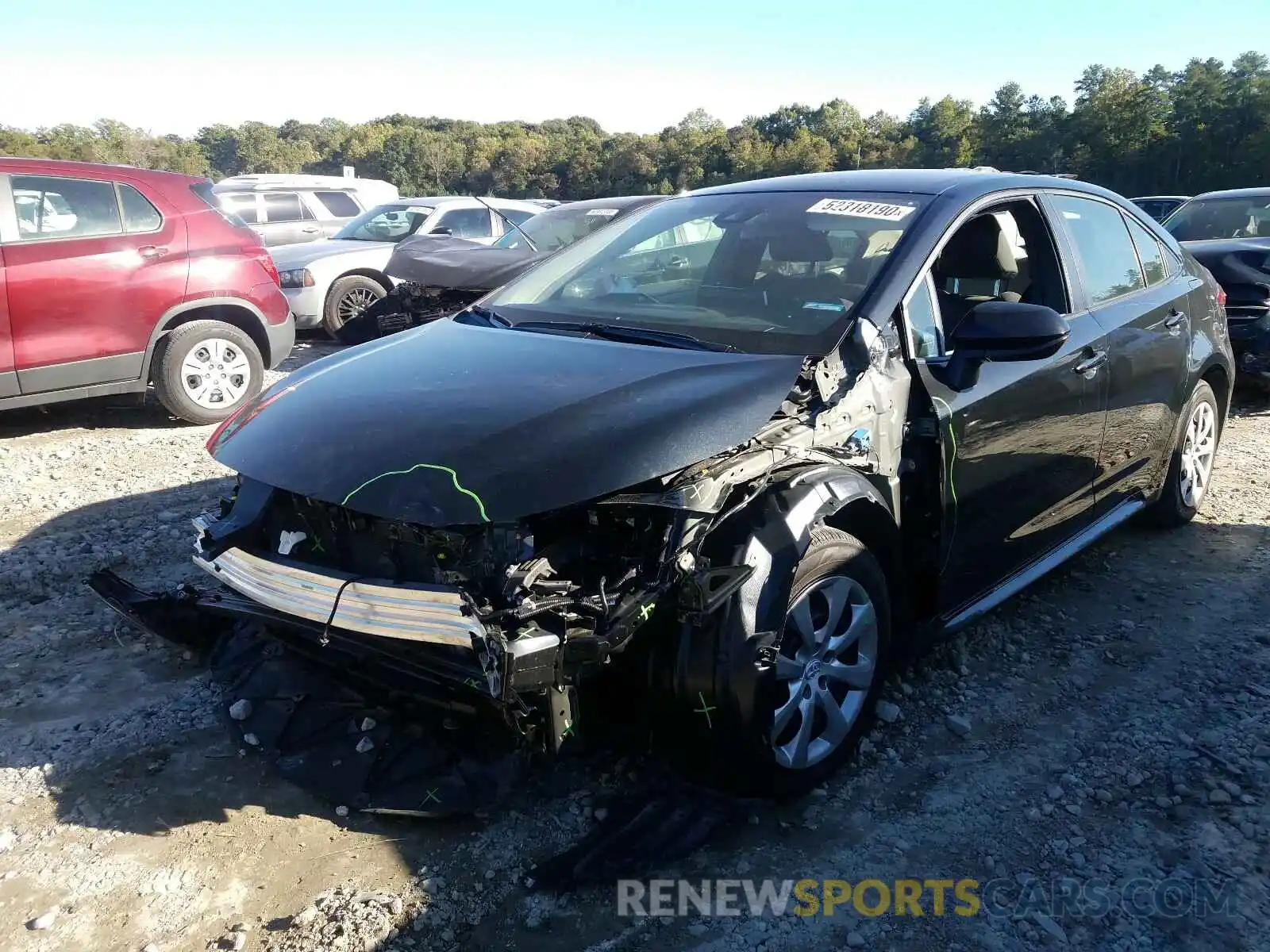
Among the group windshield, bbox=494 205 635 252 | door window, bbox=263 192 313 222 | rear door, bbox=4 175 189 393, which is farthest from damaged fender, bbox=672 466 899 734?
door window, bbox=263 192 313 222

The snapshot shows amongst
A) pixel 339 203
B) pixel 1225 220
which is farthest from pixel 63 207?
pixel 1225 220

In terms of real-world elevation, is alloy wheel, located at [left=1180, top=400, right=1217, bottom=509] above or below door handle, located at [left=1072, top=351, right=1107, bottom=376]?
Result: below

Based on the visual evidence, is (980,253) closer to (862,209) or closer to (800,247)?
(862,209)

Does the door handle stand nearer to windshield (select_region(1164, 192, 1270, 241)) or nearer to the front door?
the front door

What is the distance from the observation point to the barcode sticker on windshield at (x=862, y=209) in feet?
10.8

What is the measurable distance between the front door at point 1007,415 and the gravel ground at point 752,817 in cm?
48

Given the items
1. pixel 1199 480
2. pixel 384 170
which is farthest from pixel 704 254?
pixel 384 170

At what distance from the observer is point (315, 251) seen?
10578 mm

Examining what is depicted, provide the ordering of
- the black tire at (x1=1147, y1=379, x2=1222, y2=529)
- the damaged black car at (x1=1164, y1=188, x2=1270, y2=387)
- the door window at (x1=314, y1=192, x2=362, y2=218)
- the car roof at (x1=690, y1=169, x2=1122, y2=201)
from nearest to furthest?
the car roof at (x1=690, y1=169, x2=1122, y2=201), the black tire at (x1=1147, y1=379, x2=1222, y2=529), the damaged black car at (x1=1164, y1=188, x2=1270, y2=387), the door window at (x1=314, y1=192, x2=362, y2=218)

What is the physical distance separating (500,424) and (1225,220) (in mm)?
9269

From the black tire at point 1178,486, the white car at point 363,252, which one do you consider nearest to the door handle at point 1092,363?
the black tire at point 1178,486

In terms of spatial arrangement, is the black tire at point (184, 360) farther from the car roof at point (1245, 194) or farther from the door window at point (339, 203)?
the car roof at point (1245, 194)

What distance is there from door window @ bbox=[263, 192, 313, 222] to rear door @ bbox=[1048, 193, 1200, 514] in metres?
11.7

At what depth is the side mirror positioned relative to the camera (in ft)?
9.52
